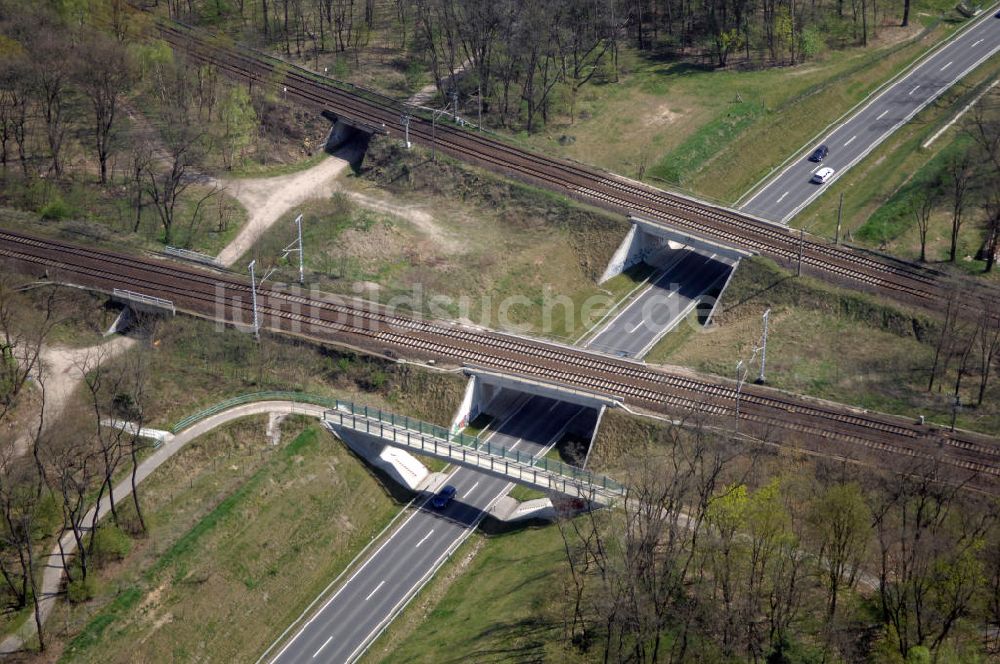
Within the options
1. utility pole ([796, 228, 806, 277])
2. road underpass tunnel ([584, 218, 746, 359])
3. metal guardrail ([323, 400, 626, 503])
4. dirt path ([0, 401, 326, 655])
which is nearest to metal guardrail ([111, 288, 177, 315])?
dirt path ([0, 401, 326, 655])

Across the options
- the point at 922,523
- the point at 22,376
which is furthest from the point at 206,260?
the point at 922,523

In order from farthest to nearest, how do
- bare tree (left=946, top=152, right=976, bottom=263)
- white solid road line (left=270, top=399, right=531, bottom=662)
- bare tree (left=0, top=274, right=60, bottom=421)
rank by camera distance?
bare tree (left=946, top=152, right=976, bottom=263), bare tree (left=0, top=274, right=60, bottom=421), white solid road line (left=270, top=399, right=531, bottom=662)

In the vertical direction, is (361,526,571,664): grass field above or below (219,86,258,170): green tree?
below

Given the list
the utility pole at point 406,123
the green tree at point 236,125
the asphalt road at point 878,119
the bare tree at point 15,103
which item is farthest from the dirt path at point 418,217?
the bare tree at point 15,103

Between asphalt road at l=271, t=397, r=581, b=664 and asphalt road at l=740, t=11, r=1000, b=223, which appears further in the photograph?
asphalt road at l=740, t=11, r=1000, b=223

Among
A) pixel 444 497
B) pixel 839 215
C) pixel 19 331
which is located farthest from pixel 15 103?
pixel 839 215

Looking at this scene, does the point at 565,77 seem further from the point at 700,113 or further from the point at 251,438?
the point at 251,438

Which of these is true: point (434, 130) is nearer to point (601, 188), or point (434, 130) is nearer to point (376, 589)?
point (601, 188)

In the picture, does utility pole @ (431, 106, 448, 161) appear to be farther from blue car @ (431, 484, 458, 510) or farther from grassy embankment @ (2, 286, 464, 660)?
blue car @ (431, 484, 458, 510)

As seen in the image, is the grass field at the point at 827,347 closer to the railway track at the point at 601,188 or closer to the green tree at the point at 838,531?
the railway track at the point at 601,188
